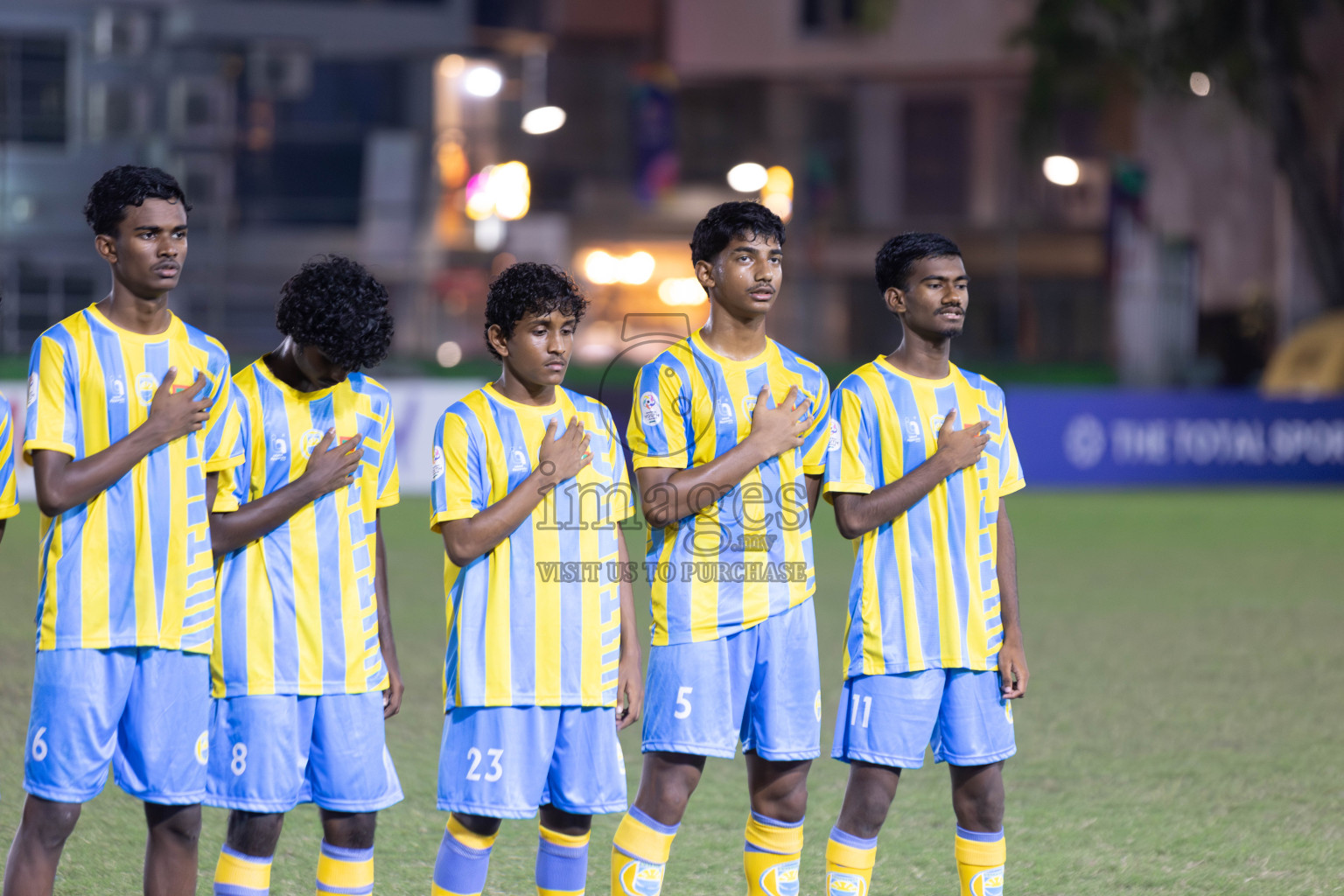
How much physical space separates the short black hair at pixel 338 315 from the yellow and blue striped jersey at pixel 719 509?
73 cm

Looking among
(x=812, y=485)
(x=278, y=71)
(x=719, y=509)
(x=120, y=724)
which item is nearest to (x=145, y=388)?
(x=120, y=724)

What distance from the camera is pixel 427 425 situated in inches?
661

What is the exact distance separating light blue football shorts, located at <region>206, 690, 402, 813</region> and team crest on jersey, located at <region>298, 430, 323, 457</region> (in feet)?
1.92

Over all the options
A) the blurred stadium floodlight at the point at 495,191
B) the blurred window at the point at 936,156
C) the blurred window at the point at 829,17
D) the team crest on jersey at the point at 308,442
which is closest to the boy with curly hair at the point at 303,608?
the team crest on jersey at the point at 308,442

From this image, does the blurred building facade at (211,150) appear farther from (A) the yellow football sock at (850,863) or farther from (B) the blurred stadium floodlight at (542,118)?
(A) the yellow football sock at (850,863)

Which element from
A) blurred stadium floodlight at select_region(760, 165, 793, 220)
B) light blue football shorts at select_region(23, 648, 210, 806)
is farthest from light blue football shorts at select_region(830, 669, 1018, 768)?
blurred stadium floodlight at select_region(760, 165, 793, 220)

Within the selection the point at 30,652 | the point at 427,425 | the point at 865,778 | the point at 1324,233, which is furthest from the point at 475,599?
the point at 1324,233

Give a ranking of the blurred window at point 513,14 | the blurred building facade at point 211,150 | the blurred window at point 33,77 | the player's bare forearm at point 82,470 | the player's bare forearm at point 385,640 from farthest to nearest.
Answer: the blurred window at point 513,14 < the blurred window at point 33,77 < the blurred building facade at point 211,150 < the player's bare forearm at point 385,640 < the player's bare forearm at point 82,470

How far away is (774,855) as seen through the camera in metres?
4.09

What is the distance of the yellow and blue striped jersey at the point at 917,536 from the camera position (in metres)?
4.09

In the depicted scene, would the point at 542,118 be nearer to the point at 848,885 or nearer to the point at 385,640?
the point at 385,640

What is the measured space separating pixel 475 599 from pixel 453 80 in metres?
27.3

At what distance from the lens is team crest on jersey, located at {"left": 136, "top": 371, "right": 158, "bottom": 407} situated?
146 inches

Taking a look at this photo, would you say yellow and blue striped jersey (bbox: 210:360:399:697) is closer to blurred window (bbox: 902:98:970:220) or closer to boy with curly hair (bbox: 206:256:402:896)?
boy with curly hair (bbox: 206:256:402:896)
